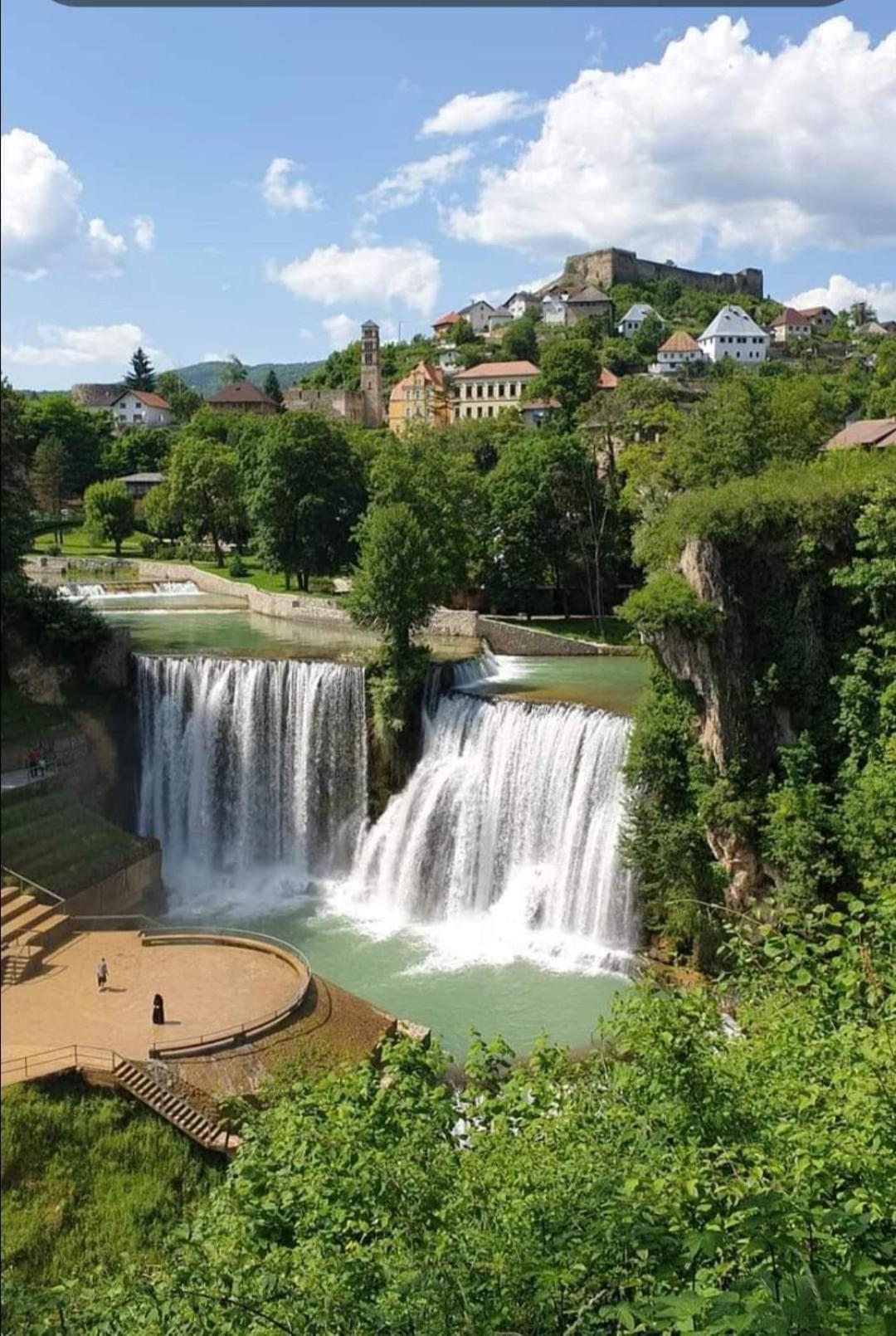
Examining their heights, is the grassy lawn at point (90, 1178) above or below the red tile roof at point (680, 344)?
below

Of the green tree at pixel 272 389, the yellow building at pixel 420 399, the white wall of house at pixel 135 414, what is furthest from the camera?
the yellow building at pixel 420 399

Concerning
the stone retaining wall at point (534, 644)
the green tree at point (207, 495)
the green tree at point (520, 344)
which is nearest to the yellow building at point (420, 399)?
the green tree at point (520, 344)

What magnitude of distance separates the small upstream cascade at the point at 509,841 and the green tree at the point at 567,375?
2741cm

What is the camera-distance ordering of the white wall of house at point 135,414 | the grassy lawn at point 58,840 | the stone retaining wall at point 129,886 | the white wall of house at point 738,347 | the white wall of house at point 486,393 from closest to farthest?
1. the grassy lawn at point 58,840
2. the stone retaining wall at point 129,886
3. the white wall of house at point 135,414
4. the white wall of house at point 486,393
5. the white wall of house at point 738,347

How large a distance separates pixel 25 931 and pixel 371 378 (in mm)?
43993

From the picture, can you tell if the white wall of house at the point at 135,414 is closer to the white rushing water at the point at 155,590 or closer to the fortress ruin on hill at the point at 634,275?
the white rushing water at the point at 155,590

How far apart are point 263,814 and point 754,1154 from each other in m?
10.6

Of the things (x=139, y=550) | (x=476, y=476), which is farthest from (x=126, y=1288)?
(x=139, y=550)

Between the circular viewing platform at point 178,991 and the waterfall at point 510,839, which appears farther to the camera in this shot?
the waterfall at point 510,839

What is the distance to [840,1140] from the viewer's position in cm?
302

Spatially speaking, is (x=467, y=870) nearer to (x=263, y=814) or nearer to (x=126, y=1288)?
(x=263, y=814)

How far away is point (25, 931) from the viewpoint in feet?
10.5

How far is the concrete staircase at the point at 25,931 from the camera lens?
211 centimetres

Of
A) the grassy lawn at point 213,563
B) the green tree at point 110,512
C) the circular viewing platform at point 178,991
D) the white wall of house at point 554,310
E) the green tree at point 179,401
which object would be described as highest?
the white wall of house at point 554,310
